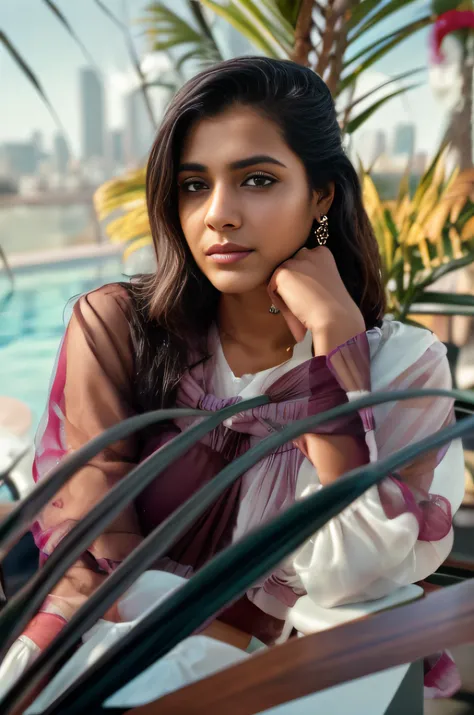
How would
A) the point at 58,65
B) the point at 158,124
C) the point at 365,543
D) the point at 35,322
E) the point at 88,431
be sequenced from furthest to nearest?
the point at 35,322, the point at 58,65, the point at 158,124, the point at 88,431, the point at 365,543

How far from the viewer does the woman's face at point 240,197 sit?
2.20 feet

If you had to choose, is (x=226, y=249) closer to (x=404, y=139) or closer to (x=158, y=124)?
(x=158, y=124)

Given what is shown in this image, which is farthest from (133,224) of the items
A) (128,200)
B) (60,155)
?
(60,155)

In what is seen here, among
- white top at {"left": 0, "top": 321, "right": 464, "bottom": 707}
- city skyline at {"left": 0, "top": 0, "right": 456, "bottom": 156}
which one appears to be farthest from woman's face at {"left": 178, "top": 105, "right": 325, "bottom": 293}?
city skyline at {"left": 0, "top": 0, "right": 456, "bottom": 156}

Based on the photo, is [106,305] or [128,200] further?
[128,200]

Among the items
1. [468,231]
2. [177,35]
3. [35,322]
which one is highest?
[177,35]

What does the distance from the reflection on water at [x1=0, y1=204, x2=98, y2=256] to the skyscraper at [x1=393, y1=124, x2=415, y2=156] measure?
12.1 ft

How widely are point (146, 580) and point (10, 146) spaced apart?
5314 millimetres

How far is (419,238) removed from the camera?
1.53 m

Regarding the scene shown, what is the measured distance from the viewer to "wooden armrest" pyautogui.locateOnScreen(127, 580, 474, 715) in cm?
27

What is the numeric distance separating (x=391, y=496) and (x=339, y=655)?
35 cm

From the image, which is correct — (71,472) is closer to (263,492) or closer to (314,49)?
(263,492)

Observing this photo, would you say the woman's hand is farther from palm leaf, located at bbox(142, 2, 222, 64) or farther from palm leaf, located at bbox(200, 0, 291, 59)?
palm leaf, located at bbox(142, 2, 222, 64)

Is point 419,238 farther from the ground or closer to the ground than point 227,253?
closer to the ground
